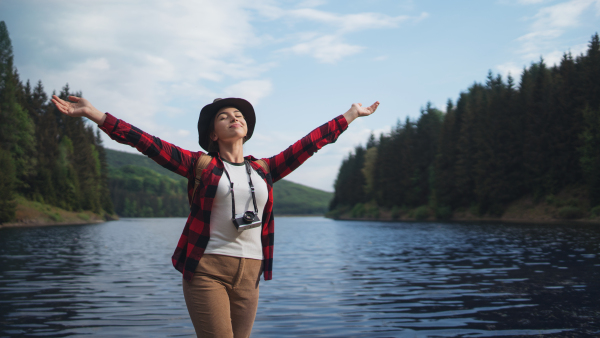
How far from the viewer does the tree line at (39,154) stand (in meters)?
55.1

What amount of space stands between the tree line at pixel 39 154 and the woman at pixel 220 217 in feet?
159

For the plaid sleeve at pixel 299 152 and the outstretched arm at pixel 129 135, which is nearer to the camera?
the outstretched arm at pixel 129 135

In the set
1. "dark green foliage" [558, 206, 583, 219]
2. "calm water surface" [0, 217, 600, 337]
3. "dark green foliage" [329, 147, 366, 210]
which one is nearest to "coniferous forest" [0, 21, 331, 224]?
"calm water surface" [0, 217, 600, 337]

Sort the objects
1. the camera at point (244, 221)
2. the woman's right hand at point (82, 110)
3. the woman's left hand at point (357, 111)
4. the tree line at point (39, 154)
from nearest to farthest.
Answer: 1. the woman's right hand at point (82, 110)
2. the camera at point (244, 221)
3. the woman's left hand at point (357, 111)
4. the tree line at point (39, 154)

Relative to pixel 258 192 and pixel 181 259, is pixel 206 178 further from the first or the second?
pixel 181 259

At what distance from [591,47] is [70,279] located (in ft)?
180

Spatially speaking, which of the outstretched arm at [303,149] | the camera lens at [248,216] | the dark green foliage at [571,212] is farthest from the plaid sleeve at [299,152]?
the dark green foliage at [571,212]

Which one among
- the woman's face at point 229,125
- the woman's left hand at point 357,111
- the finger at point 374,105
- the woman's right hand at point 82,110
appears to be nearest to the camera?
the woman's right hand at point 82,110

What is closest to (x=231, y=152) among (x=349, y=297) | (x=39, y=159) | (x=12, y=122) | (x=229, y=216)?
(x=229, y=216)

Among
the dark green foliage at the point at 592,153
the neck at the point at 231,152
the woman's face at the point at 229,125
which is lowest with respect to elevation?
the neck at the point at 231,152

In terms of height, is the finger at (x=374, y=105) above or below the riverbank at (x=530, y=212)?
above

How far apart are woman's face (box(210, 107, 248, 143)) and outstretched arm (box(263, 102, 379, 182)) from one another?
0.35 m

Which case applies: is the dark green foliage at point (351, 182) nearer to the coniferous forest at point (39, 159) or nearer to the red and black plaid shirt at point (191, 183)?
the coniferous forest at point (39, 159)

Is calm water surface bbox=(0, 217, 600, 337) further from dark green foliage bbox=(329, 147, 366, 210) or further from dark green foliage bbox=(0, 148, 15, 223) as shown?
dark green foliage bbox=(329, 147, 366, 210)
